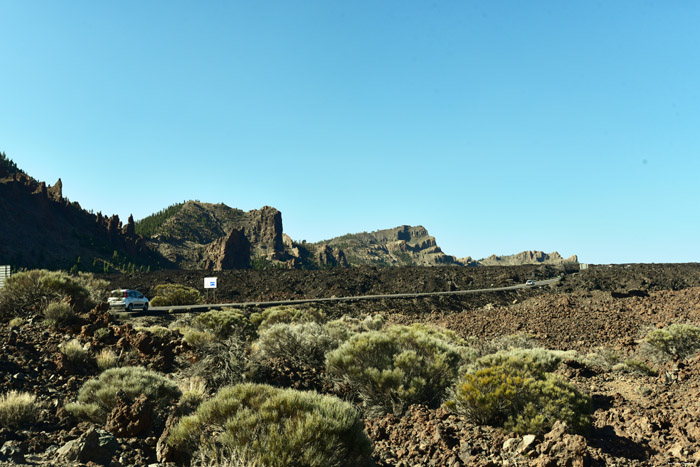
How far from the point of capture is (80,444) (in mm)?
6207

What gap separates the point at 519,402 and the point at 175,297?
31876 mm

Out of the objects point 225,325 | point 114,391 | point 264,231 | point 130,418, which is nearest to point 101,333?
point 114,391

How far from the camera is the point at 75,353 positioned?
1122cm

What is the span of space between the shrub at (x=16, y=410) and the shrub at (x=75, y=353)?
333 cm

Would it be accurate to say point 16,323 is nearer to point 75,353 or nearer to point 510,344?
point 75,353

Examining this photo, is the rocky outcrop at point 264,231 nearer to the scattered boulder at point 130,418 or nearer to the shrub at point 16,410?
the shrub at point 16,410

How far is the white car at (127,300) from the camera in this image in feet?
86.4

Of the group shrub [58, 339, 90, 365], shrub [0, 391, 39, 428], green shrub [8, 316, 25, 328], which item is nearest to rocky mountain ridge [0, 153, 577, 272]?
green shrub [8, 316, 25, 328]

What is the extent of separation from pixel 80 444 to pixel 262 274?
47.0 metres

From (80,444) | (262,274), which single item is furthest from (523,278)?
(80,444)

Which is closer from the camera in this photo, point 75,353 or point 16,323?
point 75,353

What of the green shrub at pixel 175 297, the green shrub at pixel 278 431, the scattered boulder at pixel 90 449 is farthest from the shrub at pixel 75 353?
the green shrub at pixel 175 297

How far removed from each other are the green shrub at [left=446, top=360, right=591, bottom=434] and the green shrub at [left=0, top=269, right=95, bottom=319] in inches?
572

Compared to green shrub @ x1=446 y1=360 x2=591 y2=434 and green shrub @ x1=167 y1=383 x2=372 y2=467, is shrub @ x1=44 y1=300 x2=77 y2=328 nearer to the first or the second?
green shrub @ x1=167 y1=383 x2=372 y2=467
